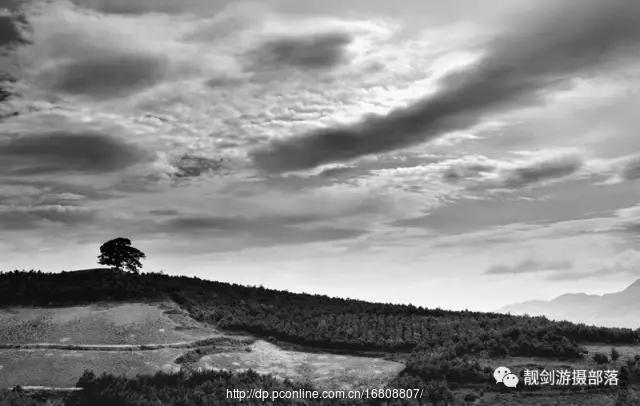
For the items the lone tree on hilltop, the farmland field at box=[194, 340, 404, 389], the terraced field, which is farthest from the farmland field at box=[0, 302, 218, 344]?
the lone tree on hilltop

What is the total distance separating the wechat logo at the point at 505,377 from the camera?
69.9 feet

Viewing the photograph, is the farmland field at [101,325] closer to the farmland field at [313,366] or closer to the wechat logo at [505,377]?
the farmland field at [313,366]

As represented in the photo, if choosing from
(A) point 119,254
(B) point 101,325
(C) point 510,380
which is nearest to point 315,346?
(C) point 510,380

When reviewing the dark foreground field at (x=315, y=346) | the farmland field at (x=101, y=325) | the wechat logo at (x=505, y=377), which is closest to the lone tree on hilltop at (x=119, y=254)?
the dark foreground field at (x=315, y=346)

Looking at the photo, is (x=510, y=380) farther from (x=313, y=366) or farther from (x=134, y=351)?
(x=134, y=351)

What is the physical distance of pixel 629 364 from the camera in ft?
72.5

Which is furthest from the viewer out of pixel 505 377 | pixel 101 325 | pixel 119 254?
pixel 119 254

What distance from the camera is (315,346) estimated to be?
29.5 meters

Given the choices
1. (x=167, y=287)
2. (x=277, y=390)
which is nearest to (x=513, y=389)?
(x=277, y=390)

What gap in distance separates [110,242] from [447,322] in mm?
27452

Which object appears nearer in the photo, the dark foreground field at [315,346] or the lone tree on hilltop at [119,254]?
the dark foreground field at [315,346]

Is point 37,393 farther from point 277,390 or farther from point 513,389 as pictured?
point 513,389

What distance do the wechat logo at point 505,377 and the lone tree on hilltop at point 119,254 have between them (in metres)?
30.1

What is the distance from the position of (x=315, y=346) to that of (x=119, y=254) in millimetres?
21162
